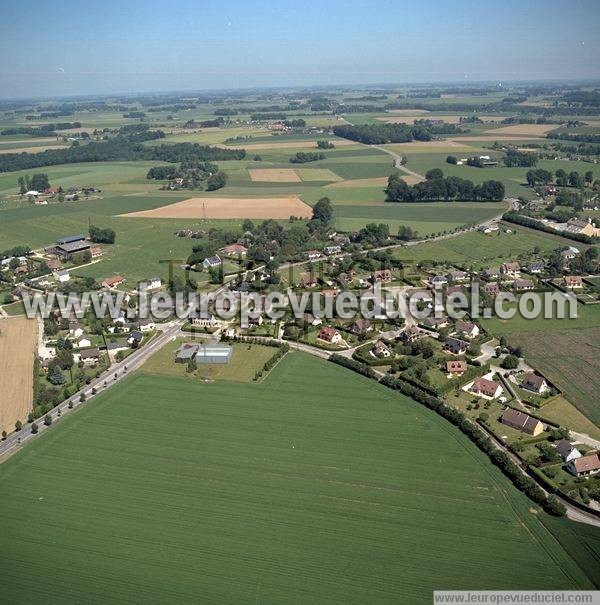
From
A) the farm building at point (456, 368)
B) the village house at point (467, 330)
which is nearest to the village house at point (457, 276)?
the village house at point (467, 330)

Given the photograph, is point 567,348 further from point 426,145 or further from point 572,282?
point 426,145

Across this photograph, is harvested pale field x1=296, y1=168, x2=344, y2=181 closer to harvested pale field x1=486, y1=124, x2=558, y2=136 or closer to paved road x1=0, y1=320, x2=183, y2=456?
paved road x1=0, y1=320, x2=183, y2=456

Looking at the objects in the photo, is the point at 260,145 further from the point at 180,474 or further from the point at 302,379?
the point at 180,474

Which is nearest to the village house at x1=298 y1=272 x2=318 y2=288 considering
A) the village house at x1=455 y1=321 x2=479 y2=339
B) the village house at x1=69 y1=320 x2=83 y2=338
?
the village house at x1=455 y1=321 x2=479 y2=339

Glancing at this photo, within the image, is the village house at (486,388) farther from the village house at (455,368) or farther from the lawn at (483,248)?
the lawn at (483,248)

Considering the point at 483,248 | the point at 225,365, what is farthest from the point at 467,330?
the point at 483,248

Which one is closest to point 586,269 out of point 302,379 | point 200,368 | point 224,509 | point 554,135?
point 302,379
